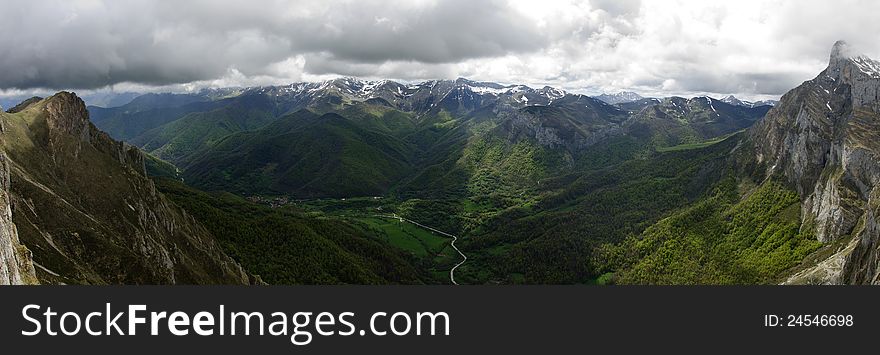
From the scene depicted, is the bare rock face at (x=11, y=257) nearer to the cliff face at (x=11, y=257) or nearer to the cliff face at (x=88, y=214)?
the cliff face at (x=11, y=257)

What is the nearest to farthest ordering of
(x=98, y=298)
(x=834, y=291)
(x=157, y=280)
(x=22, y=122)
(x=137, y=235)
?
(x=98, y=298), (x=834, y=291), (x=157, y=280), (x=137, y=235), (x=22, y=122)

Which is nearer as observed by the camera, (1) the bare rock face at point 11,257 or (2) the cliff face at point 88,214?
(1) the bare rock face at point 11,257

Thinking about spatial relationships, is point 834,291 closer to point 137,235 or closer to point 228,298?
point 228,298

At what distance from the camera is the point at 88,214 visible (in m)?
117

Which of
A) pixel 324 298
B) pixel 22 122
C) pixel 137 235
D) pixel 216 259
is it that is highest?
pixel 22 122

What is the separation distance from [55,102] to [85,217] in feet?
230

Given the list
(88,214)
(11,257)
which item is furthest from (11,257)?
(88,214)

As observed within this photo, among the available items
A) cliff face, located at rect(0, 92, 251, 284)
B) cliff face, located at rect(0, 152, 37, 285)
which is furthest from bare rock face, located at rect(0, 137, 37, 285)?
cliff face, located at rect(0, 92, 251, 284)

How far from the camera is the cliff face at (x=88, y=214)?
96.6 meters

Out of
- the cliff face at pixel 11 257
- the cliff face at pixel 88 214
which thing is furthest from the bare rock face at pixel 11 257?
the cliff face at pixel 88 214

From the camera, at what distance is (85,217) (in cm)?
11025

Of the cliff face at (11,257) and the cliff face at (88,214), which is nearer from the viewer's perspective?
the cliff face at (11,257)

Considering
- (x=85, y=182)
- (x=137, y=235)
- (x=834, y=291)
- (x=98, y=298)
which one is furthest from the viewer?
(x=85, y=182)

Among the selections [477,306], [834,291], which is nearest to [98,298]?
[477,306]
